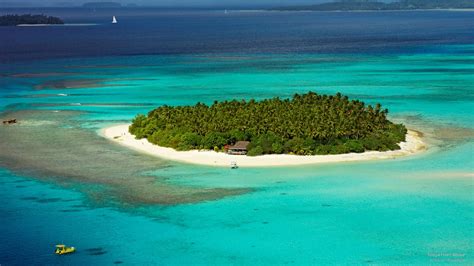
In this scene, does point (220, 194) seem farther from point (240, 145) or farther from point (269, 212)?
point (240, 145)

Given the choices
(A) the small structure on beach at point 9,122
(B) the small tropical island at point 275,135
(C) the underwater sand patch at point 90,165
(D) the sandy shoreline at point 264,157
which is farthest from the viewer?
(A) the small structure on beach at point 9,122

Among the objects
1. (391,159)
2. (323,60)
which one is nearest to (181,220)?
(391,159)

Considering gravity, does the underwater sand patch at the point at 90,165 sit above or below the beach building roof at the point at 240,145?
below

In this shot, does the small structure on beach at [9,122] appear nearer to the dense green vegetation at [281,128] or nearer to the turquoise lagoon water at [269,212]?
the turquoise lagoon water at [269,212]

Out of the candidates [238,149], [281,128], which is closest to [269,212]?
[238,149]

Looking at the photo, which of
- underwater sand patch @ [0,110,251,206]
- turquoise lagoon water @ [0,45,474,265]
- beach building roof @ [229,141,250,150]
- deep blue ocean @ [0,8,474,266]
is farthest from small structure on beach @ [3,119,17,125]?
beach building roof @ [229,141,250,150]

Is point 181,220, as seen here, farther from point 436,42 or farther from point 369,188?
point 436,42

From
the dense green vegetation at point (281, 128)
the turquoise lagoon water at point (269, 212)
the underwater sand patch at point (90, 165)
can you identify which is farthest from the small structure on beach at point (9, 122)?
the dense green vegetation at point (281, 128)

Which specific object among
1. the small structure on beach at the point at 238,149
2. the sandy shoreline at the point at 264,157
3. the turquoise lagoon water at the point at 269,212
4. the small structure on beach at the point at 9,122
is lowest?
the turquoise lagoon water at the point at 269,212

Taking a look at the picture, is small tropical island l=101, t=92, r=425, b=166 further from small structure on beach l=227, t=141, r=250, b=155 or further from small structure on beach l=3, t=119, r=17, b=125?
small structure on beach l=3, t=119, r=17, b=125

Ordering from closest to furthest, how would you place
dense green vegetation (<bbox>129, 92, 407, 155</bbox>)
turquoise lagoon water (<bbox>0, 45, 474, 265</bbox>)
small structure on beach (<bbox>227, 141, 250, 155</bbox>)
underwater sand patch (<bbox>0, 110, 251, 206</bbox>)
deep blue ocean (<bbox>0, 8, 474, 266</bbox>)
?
1. turquoise lagoon water (<bbox>0, 45, 474, 265</bbox>)
2. deep blue ocean (<bbox>0, 8, 474, 266</bbox>)
3. underwater sand patch (<bbox>0, 110, 251, 206</bbox>)
4. small structure on beach (<bbox>227, 141, 250, 155</bbox>)
5. dense green vegetation (<bbox>129, 92, 407, 155</bbox>)
